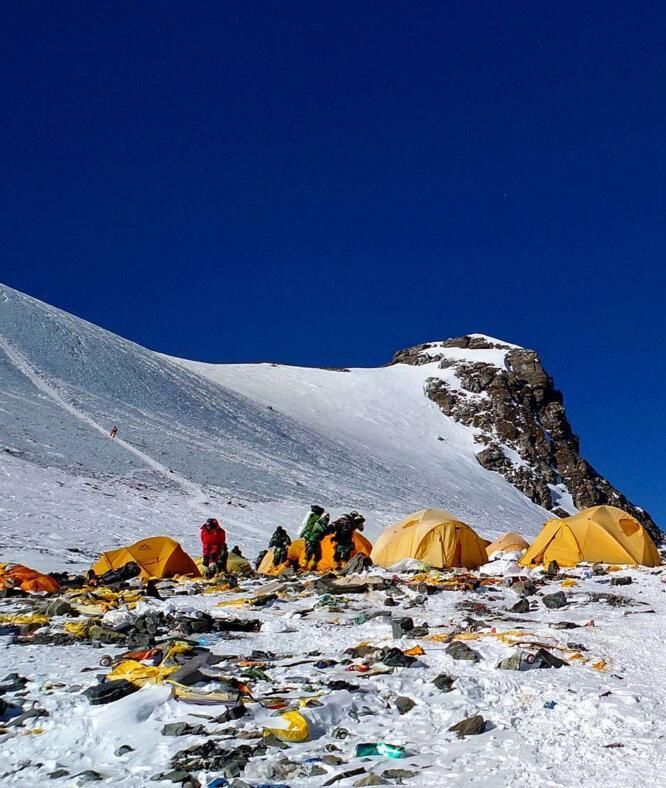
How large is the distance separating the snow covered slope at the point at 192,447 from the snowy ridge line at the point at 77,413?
0.14 m

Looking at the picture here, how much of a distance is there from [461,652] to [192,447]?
137 ft

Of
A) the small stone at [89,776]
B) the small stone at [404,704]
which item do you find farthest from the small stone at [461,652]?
the small stone at [89,776]

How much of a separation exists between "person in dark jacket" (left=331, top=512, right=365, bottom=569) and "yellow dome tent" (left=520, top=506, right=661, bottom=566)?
5.28 m

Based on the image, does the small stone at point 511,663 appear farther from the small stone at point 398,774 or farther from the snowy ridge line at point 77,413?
the snowy ridge line at point 77,413

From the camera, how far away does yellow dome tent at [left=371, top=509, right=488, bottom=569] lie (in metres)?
20.1

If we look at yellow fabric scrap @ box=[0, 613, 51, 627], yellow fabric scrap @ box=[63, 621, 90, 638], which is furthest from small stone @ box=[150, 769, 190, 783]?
yellow fabric scrap @ box=[0, 613, 51, 627]

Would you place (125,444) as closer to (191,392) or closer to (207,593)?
(191,392)

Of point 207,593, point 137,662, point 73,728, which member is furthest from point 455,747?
point 207,593

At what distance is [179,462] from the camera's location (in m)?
43.8

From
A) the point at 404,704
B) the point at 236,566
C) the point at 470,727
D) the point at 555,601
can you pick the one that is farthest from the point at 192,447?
the point at 470,727

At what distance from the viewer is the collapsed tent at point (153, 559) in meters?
18.9

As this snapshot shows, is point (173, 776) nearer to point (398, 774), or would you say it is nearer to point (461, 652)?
point (398, 774)

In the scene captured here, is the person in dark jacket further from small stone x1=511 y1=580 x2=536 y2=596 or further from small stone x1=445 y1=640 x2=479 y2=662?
small stone x1=445 y1=640 x2=479 y2=662

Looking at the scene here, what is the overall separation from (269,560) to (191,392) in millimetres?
45574
